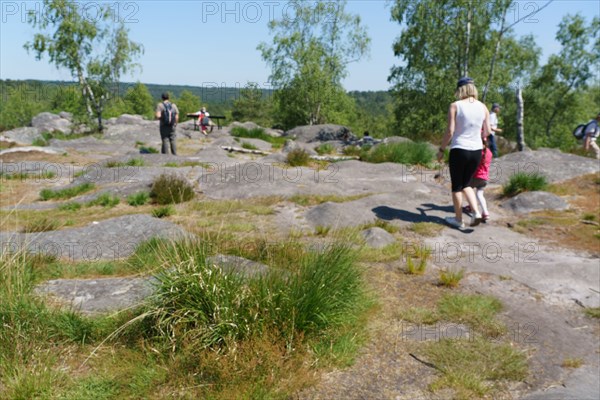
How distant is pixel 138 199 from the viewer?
1005cm

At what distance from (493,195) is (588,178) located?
2.78m

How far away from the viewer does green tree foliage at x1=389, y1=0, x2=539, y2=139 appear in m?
26.8

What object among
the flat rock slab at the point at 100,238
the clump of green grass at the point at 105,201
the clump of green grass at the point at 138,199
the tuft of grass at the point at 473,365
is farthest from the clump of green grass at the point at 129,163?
the tuft of grass at the point at 473,365

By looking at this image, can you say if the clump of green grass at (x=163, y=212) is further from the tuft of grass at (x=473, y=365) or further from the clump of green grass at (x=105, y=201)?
the tuft of grass at (x=473, y=365)

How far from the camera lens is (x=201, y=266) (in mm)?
3951

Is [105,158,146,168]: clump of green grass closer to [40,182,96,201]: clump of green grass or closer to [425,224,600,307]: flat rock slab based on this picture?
[40,182,96,201]: clump of green grass

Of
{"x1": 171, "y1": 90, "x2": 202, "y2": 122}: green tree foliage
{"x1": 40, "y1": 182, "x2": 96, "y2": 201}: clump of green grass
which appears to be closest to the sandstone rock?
{"x1": 40, "y1": 182, "x2": 96, "y2": 201}: clump of green grass

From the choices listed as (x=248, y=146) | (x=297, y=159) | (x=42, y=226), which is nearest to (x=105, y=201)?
(x=42, y=226)

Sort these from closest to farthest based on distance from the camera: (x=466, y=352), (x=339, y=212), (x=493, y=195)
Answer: (x=466, y=352) → (x=339, y=212) → (x=493, y=195)

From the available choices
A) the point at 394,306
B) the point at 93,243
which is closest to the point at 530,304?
the point at 394,306

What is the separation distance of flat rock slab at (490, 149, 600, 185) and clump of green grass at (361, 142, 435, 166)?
1997mm

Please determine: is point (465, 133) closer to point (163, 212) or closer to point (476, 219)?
point (476, 219)

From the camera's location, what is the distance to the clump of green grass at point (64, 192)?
37.0ft

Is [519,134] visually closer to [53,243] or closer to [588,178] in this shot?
[588,178]
